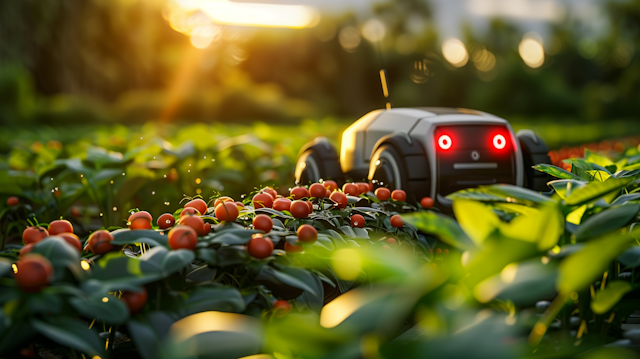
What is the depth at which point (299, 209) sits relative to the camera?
88.5 inches

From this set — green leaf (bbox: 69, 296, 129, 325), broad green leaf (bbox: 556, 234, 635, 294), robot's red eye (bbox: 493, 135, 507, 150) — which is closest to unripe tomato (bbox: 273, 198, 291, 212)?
green leaf (bbox: 69, 296, 129, 325)

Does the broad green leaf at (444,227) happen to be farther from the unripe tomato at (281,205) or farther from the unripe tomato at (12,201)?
the unripe tomato at (12,201)

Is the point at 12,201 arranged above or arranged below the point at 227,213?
below

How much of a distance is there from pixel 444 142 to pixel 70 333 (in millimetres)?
2951

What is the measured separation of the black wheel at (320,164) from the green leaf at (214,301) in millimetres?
2843

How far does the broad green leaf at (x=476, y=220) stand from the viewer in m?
1.35

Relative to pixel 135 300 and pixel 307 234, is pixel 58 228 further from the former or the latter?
pixel 307 234

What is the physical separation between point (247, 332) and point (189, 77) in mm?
35836

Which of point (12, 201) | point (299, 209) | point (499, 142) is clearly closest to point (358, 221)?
point (299, 209)

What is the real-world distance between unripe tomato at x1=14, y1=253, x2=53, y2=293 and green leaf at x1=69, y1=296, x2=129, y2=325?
0.30 ft

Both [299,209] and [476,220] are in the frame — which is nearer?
[476,220]

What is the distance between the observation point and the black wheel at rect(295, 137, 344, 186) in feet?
14.8

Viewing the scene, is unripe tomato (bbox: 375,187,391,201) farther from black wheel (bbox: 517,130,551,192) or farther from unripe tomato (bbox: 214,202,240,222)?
black wheel (bbox: 517,130,551,192)

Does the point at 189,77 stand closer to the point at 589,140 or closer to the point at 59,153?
the point at 589,140
